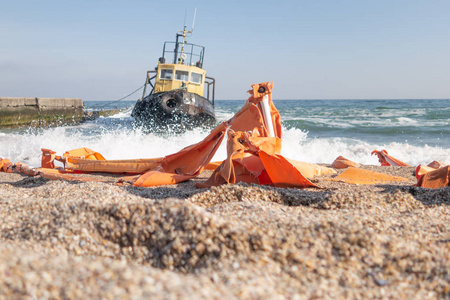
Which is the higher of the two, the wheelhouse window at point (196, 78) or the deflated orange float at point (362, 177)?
the wheelhouse window at point (196, 78)

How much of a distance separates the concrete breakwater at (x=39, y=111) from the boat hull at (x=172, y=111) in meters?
6.70

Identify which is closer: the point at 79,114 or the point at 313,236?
the point at 313,236

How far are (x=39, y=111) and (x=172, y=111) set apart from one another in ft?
29.3

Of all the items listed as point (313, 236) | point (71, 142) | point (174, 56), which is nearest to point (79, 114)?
point (174, 56)

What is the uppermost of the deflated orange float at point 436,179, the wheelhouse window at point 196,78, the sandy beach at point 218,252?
the wheelhouse window at point 196,78

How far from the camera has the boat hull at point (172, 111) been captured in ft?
39.8

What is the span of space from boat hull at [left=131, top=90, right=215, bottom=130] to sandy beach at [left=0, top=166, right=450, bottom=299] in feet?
33.1

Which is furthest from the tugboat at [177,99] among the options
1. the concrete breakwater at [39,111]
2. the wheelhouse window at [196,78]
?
the concrete breakwater at [39,111]

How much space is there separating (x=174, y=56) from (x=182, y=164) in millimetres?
10517

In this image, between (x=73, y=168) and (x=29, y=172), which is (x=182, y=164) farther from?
(x=29, y=172)

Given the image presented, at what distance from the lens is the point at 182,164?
3.79m

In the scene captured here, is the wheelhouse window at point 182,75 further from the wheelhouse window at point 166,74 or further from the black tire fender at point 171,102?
the black tire fender at point 171,102

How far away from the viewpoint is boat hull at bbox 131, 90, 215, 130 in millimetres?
12141

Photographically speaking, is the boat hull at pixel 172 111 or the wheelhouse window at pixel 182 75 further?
the wheelhouse window at pixel 182 75
